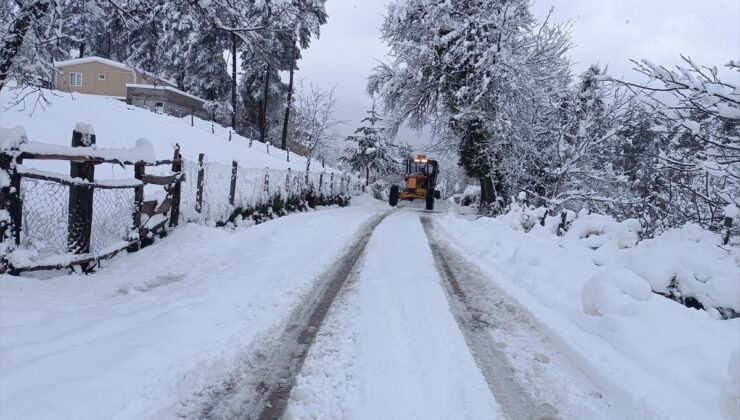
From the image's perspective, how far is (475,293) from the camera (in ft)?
18.6

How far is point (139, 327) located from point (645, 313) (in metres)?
4.56

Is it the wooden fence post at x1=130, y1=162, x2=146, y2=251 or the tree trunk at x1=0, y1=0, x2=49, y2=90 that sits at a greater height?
the tree trunk at x1=0, y1=0, x2=49, y2=90

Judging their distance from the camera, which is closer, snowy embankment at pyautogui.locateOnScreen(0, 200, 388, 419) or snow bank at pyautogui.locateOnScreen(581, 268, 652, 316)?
snowy embankment at pyautogui.locateOnScreen(0, 200, 388, 419)

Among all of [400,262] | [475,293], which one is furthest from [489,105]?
[475,293]

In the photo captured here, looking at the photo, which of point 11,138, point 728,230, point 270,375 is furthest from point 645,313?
point 11,138

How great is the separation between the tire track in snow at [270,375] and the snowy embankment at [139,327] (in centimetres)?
14

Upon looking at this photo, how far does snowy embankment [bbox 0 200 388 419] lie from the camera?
8.65ft

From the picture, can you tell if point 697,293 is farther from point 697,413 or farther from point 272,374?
point 272,374

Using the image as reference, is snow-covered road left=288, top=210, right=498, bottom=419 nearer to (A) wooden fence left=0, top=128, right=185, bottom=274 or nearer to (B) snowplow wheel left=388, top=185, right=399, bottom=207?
(A) wooden fence left=0, top=128, right=185, bottom=274

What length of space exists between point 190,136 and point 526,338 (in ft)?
79.7

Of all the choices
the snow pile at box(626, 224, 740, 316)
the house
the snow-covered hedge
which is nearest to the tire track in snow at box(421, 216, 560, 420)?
the snow-covered hedge

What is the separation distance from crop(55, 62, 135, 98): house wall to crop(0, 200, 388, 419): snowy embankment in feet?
139

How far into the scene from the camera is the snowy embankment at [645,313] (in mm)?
3020

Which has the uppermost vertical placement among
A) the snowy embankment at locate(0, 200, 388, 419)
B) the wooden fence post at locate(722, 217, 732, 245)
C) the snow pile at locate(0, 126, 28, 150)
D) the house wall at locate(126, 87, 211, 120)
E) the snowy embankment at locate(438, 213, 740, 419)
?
the house wall at locate(126, 87, 211, 120)
